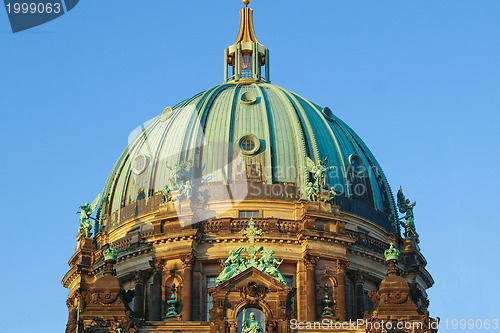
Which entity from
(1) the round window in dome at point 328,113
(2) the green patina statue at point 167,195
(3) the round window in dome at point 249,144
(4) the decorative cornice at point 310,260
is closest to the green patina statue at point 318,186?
(3) the round window in dome at point 249,144

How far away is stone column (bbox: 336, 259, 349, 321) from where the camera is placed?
229 ft

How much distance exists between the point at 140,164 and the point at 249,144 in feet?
26.4

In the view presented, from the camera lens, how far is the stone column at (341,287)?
6994 cm

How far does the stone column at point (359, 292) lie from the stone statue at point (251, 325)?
1399 cm

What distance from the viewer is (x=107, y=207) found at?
79.9 metres

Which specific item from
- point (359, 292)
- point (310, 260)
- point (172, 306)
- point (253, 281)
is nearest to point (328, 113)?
point (310, 260)

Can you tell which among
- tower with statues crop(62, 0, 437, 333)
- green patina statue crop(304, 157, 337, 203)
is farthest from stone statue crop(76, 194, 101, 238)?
green patina statue crop(304, 157, 337, 203)

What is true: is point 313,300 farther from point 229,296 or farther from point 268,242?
point 229,296

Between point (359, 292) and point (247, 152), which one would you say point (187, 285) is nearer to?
point (247, 152)

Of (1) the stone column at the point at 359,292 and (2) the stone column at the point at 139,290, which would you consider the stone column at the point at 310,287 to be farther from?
(2) the stone column at the point at 139,290

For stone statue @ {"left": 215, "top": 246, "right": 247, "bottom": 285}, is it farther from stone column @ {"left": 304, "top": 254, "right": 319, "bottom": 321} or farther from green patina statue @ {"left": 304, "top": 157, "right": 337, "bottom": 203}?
green patina statue @ {"left": 304, "top": 157, "right": 337, "bottom": 203}

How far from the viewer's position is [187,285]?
2741 inches

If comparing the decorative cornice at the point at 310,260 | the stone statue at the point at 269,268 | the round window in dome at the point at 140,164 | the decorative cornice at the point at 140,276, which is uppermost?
the round window in dome at the point at 140,164

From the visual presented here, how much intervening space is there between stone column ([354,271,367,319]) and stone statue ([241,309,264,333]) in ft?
45.9
